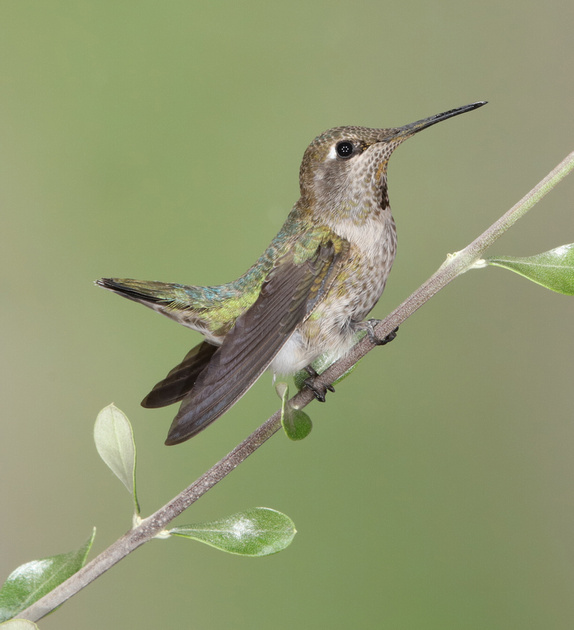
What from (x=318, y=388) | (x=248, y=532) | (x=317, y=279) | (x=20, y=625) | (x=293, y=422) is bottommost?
(x=20, y=625)

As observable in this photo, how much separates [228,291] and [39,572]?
0.55 metres

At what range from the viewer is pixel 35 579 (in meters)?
0.72

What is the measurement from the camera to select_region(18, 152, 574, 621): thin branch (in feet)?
2.11

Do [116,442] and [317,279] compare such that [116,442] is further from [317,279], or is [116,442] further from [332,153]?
[332,153]

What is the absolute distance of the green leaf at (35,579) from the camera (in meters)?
0.72

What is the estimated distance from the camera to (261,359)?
96 cm

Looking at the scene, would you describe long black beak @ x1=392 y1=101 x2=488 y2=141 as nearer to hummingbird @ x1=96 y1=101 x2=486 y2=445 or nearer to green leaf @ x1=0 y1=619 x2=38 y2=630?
hummingbird @ x1=96 y1=101 x2=486 y2=445

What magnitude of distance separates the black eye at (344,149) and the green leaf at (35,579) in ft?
2.23

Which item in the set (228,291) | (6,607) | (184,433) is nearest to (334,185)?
(228,291)

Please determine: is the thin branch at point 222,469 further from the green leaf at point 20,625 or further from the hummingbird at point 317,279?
the hummingbird at point 317,279

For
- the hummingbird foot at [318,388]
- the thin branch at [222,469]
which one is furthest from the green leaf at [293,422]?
the hummingbird foot at [318,388]

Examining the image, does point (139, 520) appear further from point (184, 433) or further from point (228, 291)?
point (228, 291)

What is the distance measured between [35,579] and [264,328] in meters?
0.45

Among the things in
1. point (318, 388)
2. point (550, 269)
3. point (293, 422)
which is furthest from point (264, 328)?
point (550, 269)
